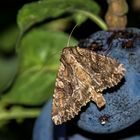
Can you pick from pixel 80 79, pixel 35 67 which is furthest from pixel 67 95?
pixel 35 67

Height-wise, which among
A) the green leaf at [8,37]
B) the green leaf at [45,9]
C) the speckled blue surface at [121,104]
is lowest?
the speckled blue surface at [121,104]

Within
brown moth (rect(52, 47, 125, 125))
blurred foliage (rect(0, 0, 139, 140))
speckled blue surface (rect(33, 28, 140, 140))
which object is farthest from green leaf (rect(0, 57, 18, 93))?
speckled blue surface (rect(33, 28, 140, 140))

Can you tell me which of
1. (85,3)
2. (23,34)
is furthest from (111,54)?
(23,34)

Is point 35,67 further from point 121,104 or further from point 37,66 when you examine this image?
point 121,104

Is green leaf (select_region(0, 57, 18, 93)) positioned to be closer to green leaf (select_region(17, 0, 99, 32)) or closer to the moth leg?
green leaf (select_region(17, 0, 99, 32))

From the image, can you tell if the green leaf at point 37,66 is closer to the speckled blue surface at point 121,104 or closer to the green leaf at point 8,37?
the green leaf at point 8,37

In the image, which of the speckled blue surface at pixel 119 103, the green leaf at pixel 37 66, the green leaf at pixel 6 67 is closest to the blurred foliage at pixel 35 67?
the green leaf at pixel 37 66
